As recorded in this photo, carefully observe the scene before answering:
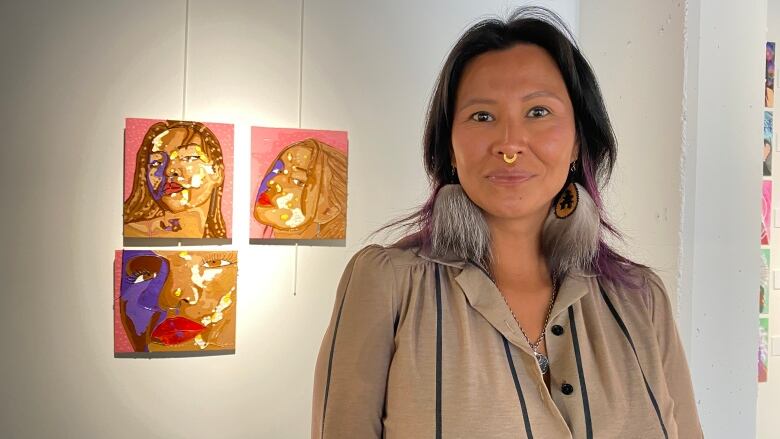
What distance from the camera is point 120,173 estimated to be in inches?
98.3

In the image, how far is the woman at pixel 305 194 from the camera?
2.65 m

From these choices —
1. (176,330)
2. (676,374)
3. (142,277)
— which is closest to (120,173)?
(142,277)

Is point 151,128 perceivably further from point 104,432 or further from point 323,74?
point 104,432

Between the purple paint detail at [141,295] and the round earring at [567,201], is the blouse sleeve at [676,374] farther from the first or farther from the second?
the purple paint detail at [141,295]

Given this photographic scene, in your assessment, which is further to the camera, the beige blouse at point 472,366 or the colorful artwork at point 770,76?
the colorful artwork at point 770,76

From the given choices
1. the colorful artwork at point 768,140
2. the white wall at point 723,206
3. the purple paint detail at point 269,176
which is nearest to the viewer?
the white wall at point 723,206

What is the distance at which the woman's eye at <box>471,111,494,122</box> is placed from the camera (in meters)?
1.29

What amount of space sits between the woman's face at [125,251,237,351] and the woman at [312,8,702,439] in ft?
4.52

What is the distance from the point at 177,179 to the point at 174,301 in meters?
0.44

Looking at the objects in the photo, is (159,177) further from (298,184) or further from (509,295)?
(509,295)

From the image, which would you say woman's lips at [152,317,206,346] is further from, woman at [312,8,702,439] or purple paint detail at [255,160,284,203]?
woman at [312,8,702,439]

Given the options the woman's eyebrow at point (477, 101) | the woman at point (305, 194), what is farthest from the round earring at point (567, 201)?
the woman at point (305, 194)

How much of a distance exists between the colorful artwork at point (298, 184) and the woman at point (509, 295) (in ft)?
4.39

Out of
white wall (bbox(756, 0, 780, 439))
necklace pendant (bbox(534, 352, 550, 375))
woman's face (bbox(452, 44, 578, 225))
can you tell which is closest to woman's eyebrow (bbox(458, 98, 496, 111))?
woman's face (bbox(452, 44, 578, 225))
